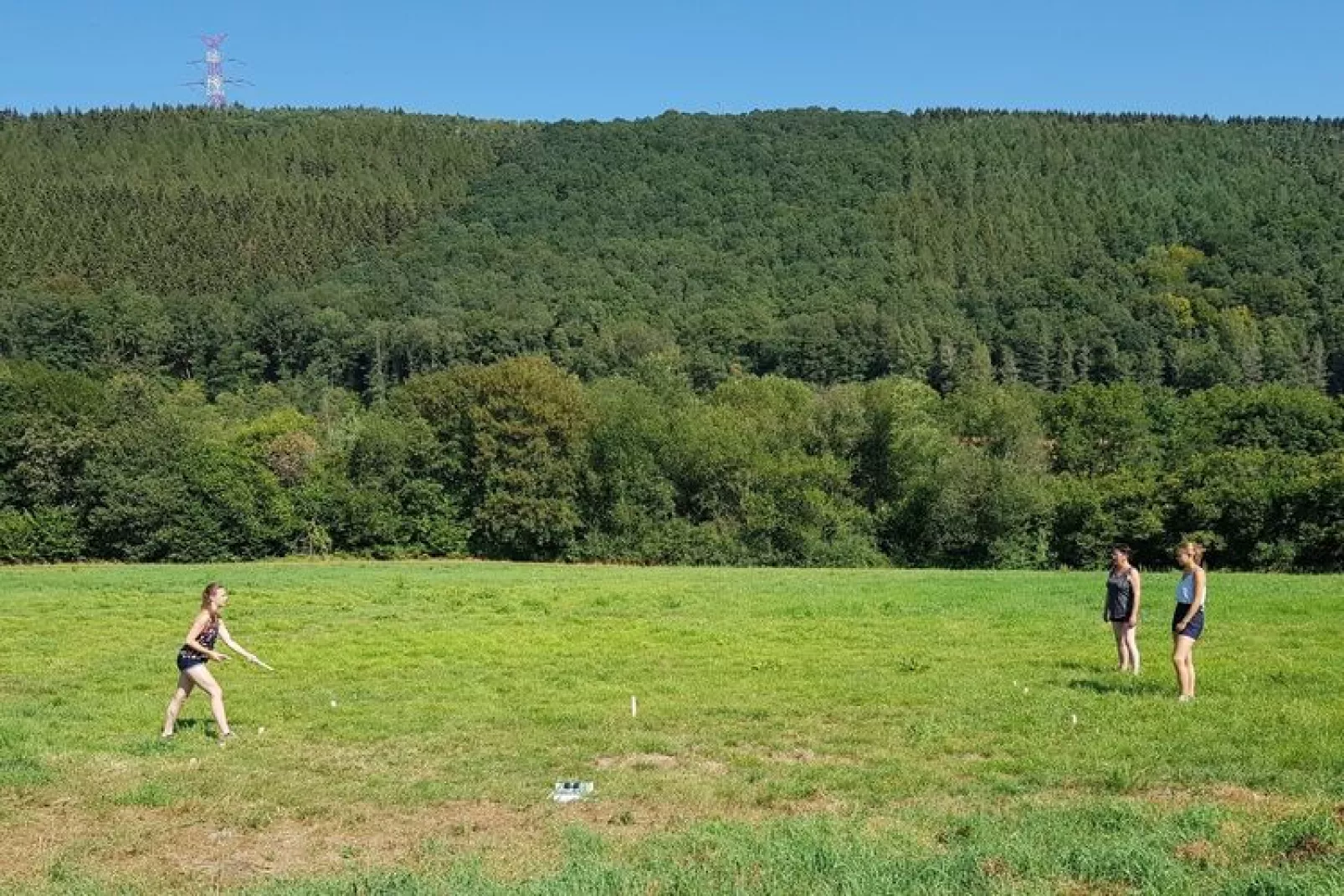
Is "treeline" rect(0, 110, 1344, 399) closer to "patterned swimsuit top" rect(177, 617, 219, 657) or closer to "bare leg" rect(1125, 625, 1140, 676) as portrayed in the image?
"patterned swimsuit top" rect(177, 617, 219, 657)

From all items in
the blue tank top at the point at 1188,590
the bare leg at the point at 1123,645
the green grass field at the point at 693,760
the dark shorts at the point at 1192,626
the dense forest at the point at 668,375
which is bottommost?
the green grass field at the point at 693,760

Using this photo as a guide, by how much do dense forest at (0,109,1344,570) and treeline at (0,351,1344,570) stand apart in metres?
0.24

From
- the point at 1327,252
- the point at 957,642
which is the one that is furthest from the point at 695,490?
the point at 1327,252

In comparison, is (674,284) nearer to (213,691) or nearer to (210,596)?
(210,596)

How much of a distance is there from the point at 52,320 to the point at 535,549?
88.7 meters

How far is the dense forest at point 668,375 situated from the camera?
6831 centimetres

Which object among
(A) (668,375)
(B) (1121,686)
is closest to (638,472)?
(A) (668,375)

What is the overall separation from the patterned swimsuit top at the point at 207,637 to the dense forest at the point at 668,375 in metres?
51.7

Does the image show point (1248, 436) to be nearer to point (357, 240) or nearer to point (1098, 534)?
point (1098, 534)

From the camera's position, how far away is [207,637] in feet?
52.8

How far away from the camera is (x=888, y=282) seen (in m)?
182

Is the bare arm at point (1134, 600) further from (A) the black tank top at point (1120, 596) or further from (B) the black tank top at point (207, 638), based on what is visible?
(B) the black tank top at point (207, 638)

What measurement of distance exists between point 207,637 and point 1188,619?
1425cm

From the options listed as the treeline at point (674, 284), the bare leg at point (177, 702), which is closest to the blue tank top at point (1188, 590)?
the bare leg at point (177, 702)
